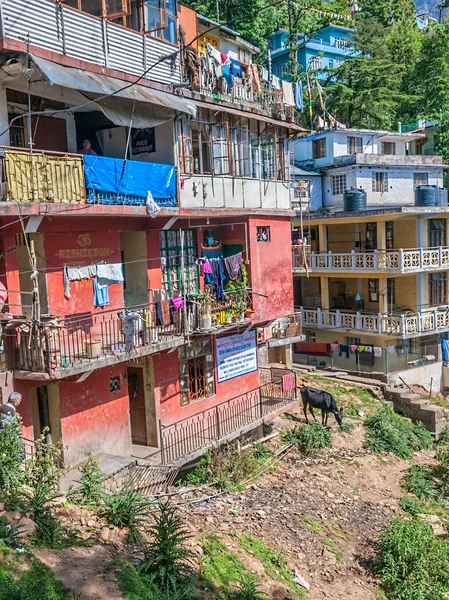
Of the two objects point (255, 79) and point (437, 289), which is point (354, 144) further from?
point (255, 79)

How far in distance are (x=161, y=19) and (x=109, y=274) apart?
7316 millimetres

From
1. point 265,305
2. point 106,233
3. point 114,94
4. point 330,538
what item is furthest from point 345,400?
point 114,94

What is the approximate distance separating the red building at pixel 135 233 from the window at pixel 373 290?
10.9 metres

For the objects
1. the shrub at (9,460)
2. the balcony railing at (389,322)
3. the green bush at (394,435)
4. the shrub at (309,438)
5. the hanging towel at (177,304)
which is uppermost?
the hanging towel at (177,304)

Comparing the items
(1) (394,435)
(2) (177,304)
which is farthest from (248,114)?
(1) (394,435)

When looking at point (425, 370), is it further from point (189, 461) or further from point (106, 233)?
point (106, 233)

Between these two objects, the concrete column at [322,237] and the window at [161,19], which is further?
the concrete column at [322,237]

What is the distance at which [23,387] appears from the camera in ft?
→ 46.1

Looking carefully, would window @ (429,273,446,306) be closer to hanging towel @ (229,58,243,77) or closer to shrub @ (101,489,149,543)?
hanging towel @ (229,58,243,77)

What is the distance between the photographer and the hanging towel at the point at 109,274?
52.5ft

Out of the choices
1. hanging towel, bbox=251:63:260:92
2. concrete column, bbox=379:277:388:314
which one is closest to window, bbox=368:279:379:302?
concrete column, bbox=379:277:388:314

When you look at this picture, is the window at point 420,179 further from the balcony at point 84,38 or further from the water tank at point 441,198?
the balcony at point 84,38

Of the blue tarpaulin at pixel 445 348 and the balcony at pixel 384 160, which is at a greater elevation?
the balcony at pixel 384 160

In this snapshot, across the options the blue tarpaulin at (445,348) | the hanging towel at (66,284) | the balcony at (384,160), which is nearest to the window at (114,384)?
the hanging towel at (66,284)
